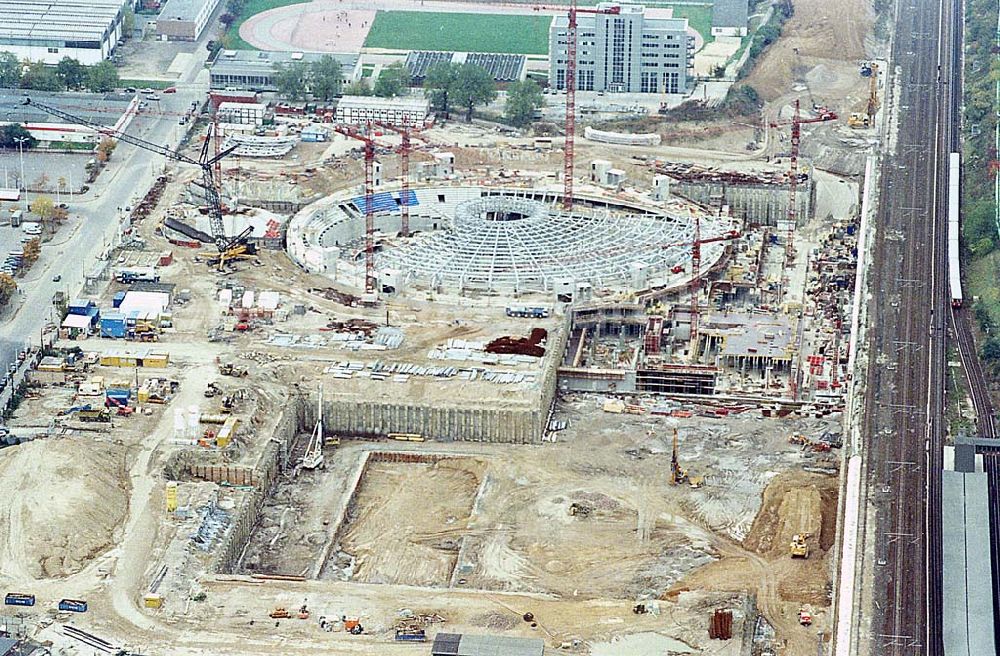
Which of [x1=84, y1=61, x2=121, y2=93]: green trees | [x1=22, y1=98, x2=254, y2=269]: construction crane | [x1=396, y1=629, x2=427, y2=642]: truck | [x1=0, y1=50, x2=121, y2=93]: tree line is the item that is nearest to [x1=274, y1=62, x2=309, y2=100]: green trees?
[x1=84, y1=61, x2=121, y2=93]: green trees

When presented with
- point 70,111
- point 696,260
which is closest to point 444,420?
point 696,260

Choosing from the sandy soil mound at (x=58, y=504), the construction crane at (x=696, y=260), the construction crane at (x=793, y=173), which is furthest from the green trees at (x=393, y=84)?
the sandy soil mound at (x=58, y=504)

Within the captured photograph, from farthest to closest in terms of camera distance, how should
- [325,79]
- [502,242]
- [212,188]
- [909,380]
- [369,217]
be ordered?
[325,79] → [212,188] → [502,242] → [369,217] → [909,380]

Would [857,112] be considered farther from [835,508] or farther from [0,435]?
[0,435]

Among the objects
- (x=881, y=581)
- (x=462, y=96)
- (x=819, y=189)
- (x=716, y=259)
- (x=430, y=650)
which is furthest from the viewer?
(x=462, y=96)

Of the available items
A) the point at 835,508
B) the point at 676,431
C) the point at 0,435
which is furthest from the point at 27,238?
the point at 835,508

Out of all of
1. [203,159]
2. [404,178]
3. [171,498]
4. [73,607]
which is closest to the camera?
[73,607]

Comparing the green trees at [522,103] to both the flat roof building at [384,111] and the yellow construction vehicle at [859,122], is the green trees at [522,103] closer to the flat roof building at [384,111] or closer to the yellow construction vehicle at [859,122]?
Answer: the flat roof building at [384,111]

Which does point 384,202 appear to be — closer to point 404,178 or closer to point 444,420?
point 404,178
